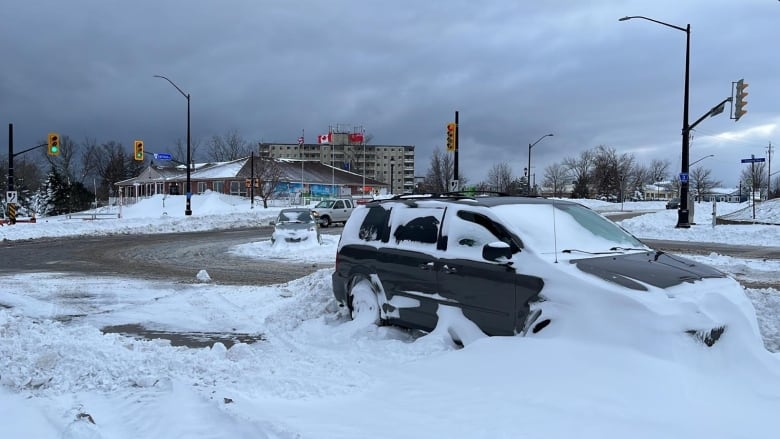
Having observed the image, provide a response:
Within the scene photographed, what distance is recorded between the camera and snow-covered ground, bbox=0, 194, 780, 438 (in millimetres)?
3738

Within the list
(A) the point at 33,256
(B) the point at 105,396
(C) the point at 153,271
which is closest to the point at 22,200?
(A) the point at 33,256

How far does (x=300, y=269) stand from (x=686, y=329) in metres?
11.7

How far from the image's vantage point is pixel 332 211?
36031 mm

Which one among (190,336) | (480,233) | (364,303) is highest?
(480,233)

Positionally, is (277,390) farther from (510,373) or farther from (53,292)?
(53,292)

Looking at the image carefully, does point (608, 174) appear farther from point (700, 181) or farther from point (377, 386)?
point (377, 386)

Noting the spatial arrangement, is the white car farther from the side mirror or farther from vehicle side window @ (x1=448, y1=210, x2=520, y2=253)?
the side mirror

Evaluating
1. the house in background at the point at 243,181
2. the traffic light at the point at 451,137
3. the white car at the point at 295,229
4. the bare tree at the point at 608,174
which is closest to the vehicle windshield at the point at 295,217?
the white car at the point at 295,229

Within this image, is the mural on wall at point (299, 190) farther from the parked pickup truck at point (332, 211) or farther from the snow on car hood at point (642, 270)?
the snow on car hood at point (642, 270)

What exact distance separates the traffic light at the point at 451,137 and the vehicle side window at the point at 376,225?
23.6 meters

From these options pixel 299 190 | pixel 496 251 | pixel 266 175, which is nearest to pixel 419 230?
pixel 496 251

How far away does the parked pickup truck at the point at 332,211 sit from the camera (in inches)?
1405

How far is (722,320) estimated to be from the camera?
14.5ft

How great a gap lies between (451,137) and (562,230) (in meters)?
25.4
